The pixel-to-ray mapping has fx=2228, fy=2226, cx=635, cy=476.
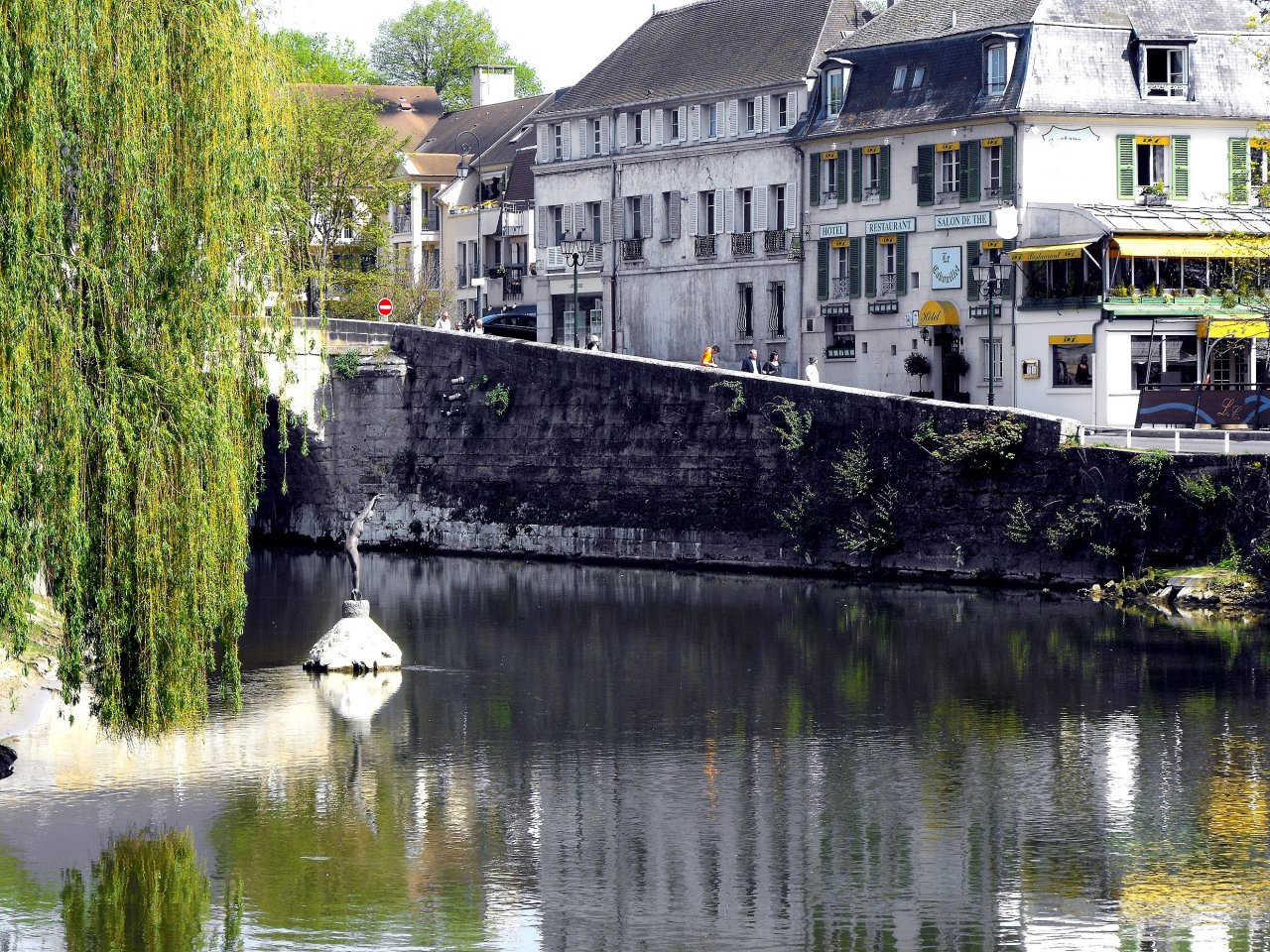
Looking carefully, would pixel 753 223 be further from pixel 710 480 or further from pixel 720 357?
pixel 710 480

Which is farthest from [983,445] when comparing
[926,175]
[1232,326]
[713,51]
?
[713,51]

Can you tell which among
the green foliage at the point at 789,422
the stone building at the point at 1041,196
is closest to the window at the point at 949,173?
the stone building at the point at 1041,196

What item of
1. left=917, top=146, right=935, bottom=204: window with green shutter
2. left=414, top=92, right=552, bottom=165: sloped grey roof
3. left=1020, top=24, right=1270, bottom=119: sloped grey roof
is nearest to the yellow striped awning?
left=1020, top=24, right=1270, bottom=119: sloped grey roof

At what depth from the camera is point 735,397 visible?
169 ft

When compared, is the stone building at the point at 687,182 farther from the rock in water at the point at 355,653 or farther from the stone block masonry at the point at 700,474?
the rock in water at the point at 355,653

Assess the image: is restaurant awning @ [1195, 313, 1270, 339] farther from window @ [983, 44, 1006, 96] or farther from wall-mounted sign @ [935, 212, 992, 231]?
window @ [983, 44, 1006, 96]

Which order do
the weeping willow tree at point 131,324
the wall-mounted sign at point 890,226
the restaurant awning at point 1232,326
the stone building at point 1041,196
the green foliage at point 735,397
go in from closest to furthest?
1. the weeping willow tree at point 131,324
2. the restaurant awning at point 1232,326
3. the green foliage at point 735,397
4. the stone building at point 1041,196
5. the wall-mounted sign at point 890,226

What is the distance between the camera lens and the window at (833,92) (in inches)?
2457

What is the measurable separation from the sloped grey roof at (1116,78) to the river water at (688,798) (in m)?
20.0

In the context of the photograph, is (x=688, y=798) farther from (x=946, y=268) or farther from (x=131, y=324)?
(x=946, y=268)

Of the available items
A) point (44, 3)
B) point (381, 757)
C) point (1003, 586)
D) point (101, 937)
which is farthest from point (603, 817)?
point (1003, 586)

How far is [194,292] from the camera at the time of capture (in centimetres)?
2142

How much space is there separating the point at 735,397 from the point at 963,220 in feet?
34.6

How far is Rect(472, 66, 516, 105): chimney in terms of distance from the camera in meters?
102
